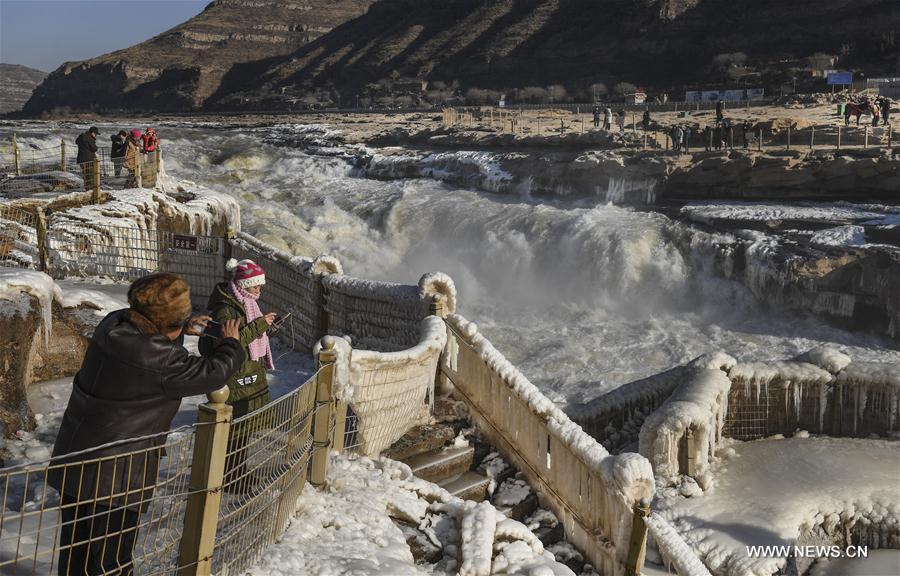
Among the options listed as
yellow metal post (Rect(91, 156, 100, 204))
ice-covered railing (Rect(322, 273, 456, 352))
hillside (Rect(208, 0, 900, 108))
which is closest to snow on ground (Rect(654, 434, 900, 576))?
ice-covered railing (Rect(322, 273, 456, 352))

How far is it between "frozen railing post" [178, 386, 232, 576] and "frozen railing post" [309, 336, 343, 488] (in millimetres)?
1568

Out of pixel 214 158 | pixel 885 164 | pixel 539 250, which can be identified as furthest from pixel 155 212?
pixel 214 158

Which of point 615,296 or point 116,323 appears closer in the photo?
point 116,323

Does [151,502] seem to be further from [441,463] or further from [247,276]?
[441,463]

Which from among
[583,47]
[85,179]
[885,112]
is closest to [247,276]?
[85,179]

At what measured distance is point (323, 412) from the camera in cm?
520

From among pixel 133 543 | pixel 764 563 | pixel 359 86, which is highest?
pixel 359 86

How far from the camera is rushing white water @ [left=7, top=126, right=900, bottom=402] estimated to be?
1759 cm

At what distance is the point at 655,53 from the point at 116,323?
7377 cm

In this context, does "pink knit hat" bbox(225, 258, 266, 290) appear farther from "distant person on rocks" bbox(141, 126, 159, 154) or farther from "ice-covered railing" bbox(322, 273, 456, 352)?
"distant person on rocks" bbox(141, 126, 159, 154)

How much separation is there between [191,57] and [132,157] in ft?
382

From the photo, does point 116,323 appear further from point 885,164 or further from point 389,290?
point 885,164

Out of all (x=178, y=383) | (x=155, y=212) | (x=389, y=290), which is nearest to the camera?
(x=178, y=383)

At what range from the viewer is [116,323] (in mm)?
3605
